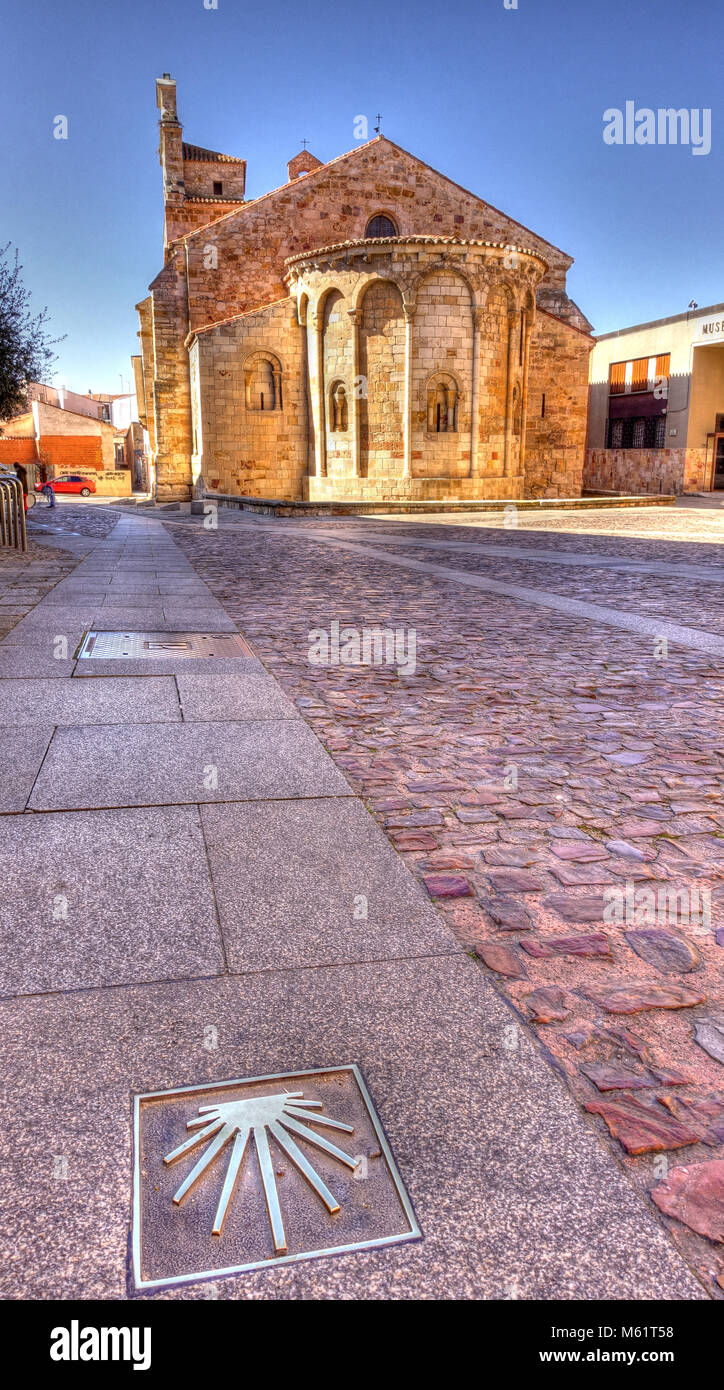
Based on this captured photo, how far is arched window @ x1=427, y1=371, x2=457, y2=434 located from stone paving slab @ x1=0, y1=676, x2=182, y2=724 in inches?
911

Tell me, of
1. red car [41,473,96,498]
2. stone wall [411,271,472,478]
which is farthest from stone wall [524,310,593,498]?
red car [41,473,96,498]

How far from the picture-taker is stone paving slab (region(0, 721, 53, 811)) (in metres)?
3.37

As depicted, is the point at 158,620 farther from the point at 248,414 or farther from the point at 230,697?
the point at 248,414

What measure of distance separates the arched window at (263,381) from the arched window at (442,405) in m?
5.77

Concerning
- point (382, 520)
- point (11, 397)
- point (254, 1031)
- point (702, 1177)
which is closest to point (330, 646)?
point (254, 1031)

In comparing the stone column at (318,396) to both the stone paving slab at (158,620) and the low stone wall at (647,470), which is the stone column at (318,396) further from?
the stone paving slab at (158,620)

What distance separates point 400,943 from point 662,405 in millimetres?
37654

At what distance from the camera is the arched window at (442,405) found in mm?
26422

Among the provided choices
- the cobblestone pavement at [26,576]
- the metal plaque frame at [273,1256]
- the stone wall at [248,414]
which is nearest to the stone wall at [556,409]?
the stone wall at [248,414]

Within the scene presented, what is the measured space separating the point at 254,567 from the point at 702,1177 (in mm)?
11099

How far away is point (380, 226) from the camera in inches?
1220

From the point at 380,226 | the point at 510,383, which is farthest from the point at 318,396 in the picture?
the point at 380,226

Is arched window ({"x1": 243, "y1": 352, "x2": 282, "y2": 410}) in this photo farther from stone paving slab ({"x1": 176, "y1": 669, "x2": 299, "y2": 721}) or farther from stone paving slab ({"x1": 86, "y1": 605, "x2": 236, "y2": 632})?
stone paving slab ({"x1": 176, "y1": 669, "x2": 299, "y2": 721})
